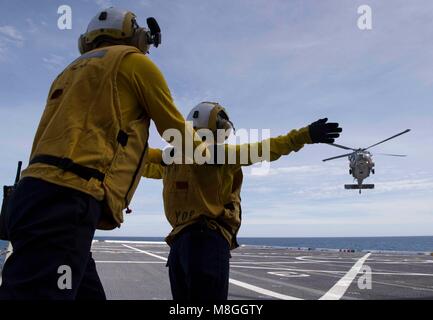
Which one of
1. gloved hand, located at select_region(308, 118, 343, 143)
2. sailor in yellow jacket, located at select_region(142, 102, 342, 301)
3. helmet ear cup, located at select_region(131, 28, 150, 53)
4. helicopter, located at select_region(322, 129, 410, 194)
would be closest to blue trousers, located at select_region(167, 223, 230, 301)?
sailor in yellow jacket, located at select_region(142, 102, 342, 301)

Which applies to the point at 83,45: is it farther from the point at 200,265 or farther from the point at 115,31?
the point at 200,265

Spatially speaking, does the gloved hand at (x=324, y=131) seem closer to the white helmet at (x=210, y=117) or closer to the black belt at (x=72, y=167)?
the white helmet at (x=210, y=117)

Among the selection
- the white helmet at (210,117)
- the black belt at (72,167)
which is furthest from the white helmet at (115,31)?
the white helmet at (210,117)

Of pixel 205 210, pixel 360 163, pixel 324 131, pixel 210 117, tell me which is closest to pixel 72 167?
pixel 324 131

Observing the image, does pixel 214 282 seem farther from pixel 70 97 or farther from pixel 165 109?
pixel 70 97
